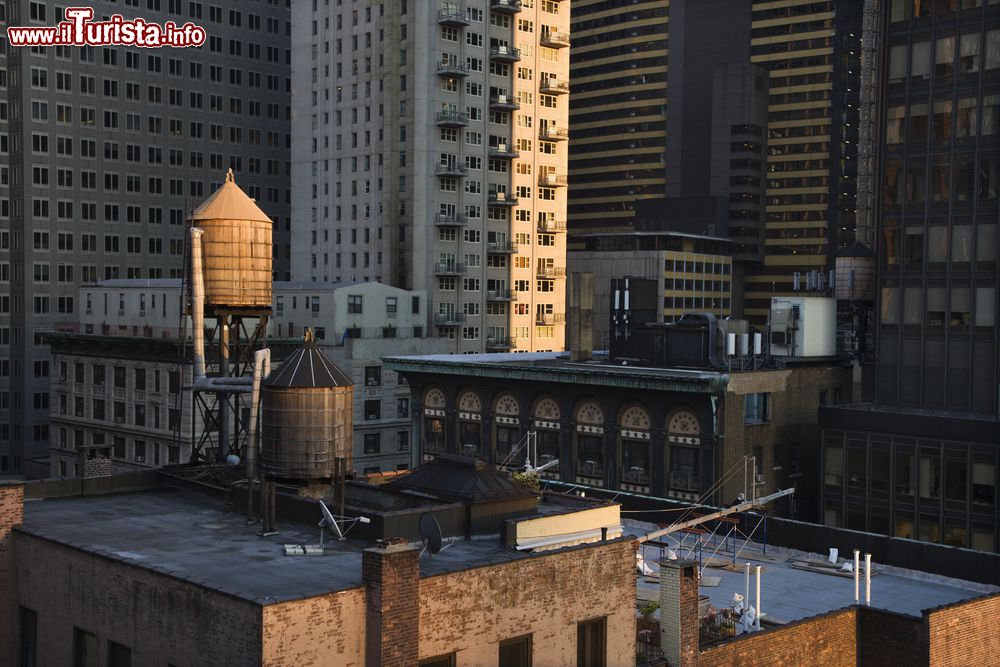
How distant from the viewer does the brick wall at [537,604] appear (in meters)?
31.2

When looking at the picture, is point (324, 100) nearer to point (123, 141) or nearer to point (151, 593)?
point (123, 141)

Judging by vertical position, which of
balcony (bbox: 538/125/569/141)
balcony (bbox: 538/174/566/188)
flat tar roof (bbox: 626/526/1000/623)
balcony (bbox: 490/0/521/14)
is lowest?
flat tar roof (bbox: 626/526/1000/623)

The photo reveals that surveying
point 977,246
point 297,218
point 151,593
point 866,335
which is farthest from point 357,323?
point 151,593

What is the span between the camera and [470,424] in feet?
282

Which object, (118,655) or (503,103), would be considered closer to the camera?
(118,655)

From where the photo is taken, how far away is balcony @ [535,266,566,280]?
14912cm

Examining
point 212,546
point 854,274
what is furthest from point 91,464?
point 854,274

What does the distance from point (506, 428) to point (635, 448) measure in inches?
422

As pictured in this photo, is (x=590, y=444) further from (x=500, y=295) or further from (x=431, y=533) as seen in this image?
(x=500, y=295)

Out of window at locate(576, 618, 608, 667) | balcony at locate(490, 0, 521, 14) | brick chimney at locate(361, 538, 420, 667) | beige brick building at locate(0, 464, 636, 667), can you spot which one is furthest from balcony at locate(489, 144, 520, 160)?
brick chimney at locate(361, 538, 420, 667)

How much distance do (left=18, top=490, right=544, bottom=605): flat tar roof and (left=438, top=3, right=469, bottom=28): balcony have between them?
101 m

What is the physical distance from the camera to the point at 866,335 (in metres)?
91.8

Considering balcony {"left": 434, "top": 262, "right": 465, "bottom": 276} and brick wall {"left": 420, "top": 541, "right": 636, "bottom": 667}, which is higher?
balcony {"left": 434, "top": 262, "right": 465, "bottom": 276}

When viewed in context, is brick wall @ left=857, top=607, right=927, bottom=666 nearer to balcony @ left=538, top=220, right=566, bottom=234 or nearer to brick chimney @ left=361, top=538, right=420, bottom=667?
brick chimney @ left=361, top=538, right=420, bottom=667
